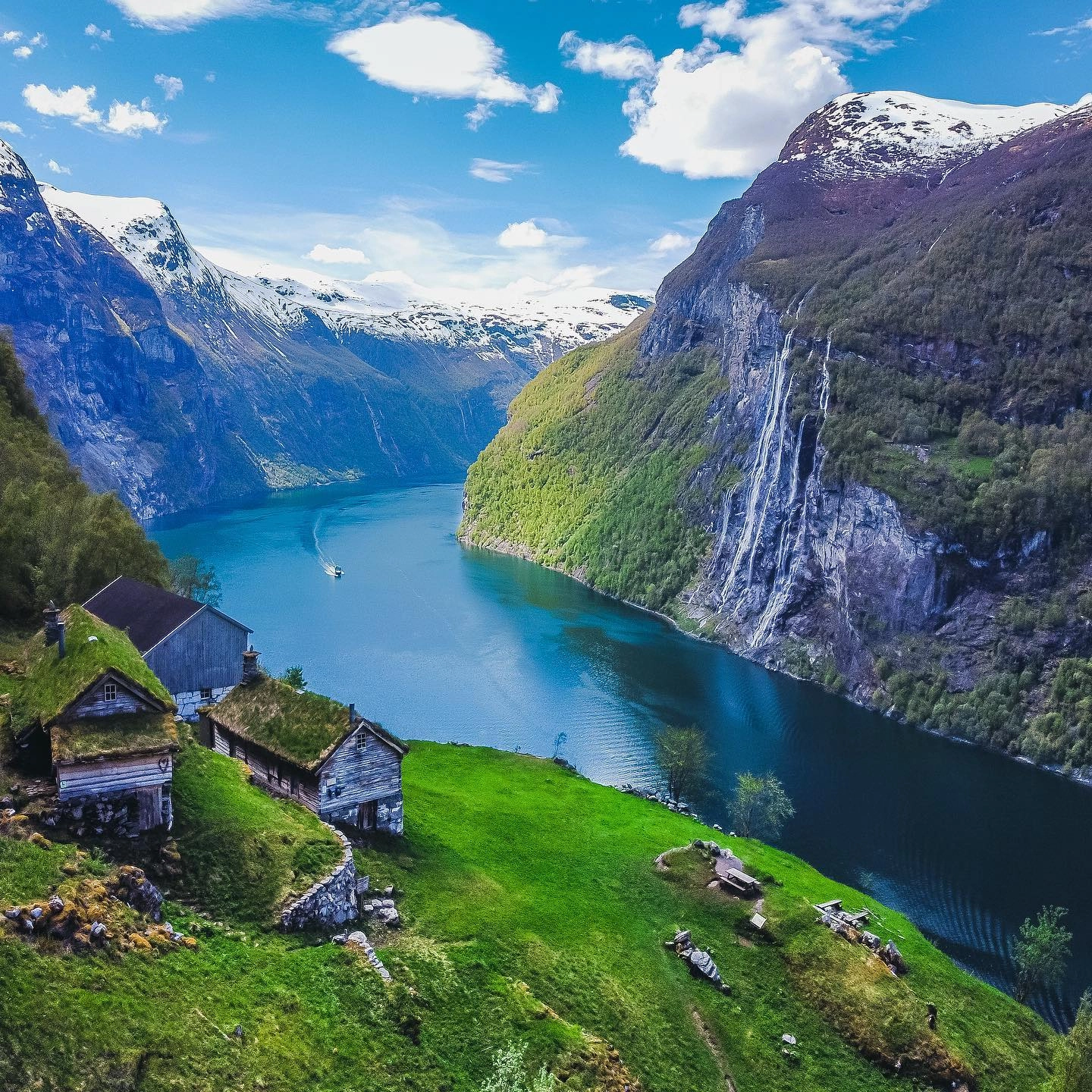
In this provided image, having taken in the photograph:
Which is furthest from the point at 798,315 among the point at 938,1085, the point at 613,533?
the point at 938,1085

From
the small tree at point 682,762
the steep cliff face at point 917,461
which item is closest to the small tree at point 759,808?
the small tree at point 682,762

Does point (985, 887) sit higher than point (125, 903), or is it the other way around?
point (125, 903)

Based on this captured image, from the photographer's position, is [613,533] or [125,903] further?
[613,533]

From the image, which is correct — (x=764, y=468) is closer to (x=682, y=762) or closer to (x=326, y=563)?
(x=326, y=563)

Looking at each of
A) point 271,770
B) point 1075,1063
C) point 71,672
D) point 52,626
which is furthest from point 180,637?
point 1075,1063

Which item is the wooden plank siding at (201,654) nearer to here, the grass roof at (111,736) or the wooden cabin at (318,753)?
the wooden cabin at (318,753)

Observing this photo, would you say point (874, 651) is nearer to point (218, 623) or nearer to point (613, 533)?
point (613, 533)
